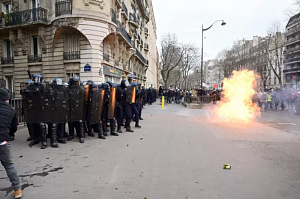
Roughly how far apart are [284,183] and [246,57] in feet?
139

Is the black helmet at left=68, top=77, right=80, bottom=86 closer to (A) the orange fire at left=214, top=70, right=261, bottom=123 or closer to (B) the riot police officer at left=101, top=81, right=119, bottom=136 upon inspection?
(B) the riot police officer at left=101, top=81, right=119, bottom=136

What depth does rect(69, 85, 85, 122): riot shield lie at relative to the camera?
6.18m

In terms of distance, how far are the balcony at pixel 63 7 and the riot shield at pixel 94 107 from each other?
37.7ft

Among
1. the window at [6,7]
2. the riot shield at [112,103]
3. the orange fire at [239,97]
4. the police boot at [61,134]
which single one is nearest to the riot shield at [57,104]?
the police boot at [61,134]

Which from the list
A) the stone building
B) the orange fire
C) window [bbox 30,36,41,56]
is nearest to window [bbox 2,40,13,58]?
the stone building

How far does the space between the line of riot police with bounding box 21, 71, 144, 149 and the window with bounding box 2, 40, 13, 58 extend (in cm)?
1638

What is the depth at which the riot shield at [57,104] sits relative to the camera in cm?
576

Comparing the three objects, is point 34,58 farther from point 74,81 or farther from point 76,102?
point 76,102

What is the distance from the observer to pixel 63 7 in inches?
622

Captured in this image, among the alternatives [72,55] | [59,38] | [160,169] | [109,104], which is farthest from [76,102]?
[59,38]

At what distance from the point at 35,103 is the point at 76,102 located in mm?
1070

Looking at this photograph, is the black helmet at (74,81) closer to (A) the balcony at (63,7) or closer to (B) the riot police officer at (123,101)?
(B) the riot police officer at (123,101)

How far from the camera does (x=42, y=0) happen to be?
16.7m

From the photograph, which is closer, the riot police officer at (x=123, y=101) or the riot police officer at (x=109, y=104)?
the riot police officer at (x=109, y=104)
